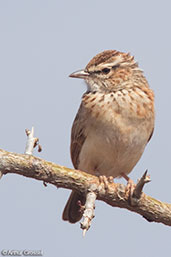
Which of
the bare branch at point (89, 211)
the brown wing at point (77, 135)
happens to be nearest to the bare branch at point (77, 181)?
the bare branch at point (89, 211)

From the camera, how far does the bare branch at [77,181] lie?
→ 5984mm

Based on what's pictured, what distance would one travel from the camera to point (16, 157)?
19.7ft

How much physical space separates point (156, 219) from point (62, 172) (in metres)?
1.49

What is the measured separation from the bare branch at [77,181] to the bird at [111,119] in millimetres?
1555

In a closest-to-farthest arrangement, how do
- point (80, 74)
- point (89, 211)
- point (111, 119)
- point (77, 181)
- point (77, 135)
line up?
point (89, 211) < point (77, 181) < point (111, 119) < point (77, 135) < point (80, 74)

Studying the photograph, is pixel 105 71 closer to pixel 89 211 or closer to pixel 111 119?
pixel 111 119

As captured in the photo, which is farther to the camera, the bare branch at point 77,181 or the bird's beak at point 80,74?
the bird's beak at point 80,74

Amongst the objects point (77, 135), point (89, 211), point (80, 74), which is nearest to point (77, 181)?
point (89, 211)

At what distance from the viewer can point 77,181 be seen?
6324 millimetres

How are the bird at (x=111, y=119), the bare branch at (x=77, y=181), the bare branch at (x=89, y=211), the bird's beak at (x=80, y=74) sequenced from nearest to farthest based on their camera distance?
the bare branch at (x=89, y=211)
the bare branch at (x=77, y=181)
the bird at (x=111, y=119)
the bird's beak at (x=80, y=74)

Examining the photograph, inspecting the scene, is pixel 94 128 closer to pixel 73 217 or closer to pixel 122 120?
pixel 122 120

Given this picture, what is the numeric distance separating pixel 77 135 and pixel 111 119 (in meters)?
0.90

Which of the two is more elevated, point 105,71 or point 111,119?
point 105,71

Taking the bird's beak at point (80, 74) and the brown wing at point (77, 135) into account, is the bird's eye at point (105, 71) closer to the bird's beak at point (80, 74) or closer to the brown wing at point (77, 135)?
the bird's beak at point (80, 74)
